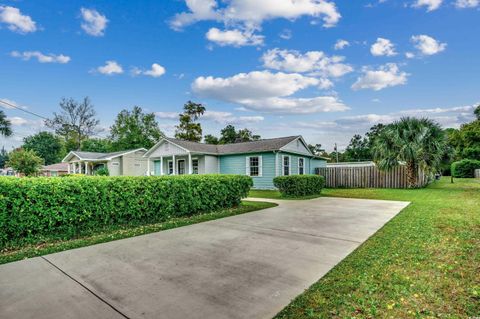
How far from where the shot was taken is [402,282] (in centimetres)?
298

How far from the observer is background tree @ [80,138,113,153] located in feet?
143

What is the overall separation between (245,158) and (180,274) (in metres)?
14.8

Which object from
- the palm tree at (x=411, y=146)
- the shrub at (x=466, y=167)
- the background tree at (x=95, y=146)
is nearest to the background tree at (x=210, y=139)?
the background tree at (x=95, y=146)

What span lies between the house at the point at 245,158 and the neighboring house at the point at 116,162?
7050 mm

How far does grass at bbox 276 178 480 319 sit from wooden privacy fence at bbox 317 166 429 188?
12.7 m

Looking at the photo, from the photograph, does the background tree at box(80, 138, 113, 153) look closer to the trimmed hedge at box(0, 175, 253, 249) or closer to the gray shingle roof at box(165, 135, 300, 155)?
the gray shingle roof at box(165, 135, 300, 155)

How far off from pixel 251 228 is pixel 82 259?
3511 millimetres

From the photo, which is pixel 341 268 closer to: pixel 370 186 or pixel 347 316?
pixel 347 316

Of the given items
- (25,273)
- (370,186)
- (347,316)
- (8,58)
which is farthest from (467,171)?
(8,58)

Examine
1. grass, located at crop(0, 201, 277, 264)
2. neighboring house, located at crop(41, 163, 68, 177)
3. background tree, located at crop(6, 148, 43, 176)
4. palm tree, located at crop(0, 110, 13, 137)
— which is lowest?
grass, located at crop(0, 201, 277, 264)

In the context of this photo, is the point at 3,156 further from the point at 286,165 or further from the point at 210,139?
the point at 286,165

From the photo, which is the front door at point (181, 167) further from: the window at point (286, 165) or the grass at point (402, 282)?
the grass at point (402, 282)

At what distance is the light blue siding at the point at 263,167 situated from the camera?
16859 millimetres

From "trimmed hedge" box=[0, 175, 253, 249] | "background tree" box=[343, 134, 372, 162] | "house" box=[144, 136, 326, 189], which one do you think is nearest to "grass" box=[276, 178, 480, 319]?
"trimmed hedge" box=[0, 175, 253, 249]
